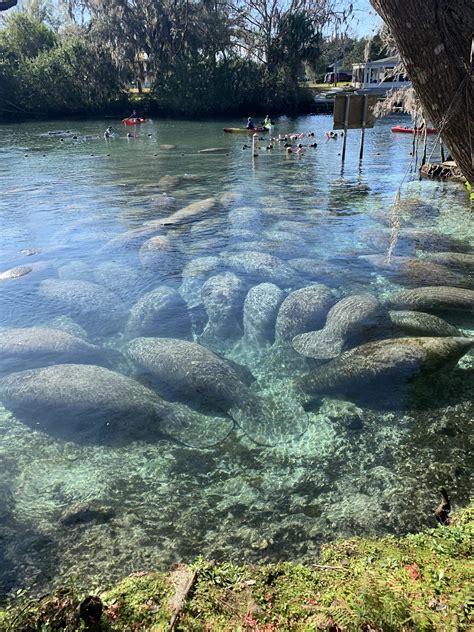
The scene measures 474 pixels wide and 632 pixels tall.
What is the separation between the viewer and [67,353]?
6832mm

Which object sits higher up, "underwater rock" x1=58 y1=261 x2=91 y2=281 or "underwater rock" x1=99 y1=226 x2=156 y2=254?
"underwater rock" x1=99 y1=226 x2=156 y2=254

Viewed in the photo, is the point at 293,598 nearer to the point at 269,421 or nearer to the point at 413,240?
the point at 269,421

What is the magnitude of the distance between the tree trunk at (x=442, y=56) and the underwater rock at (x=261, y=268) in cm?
639

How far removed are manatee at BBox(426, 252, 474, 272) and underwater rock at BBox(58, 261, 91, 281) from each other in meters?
7.64

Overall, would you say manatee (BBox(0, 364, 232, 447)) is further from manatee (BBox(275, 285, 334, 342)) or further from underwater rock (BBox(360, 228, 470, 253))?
underwater rock (BBox(360, 228, 470, 253))

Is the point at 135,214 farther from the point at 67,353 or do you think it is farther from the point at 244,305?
the point at 67,353

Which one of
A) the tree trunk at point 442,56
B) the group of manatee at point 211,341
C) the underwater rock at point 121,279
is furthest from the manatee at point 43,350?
the tree trunk at point 442,56

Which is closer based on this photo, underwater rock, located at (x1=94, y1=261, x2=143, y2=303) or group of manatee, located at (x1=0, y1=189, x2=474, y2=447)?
group of manatee, located at (x1=0, y1=189, x2=474, y2=447)

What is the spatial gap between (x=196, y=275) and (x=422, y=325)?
4979 mm

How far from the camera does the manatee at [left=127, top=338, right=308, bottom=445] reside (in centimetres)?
538

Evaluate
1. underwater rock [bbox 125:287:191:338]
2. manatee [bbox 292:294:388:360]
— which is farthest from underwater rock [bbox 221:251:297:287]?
manatee [bbox 292:294:388:360]

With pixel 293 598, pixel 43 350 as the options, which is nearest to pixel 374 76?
pixel 43 350

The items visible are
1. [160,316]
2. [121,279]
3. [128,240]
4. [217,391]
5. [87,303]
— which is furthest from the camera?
[128,240]

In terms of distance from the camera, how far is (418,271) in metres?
9.52
